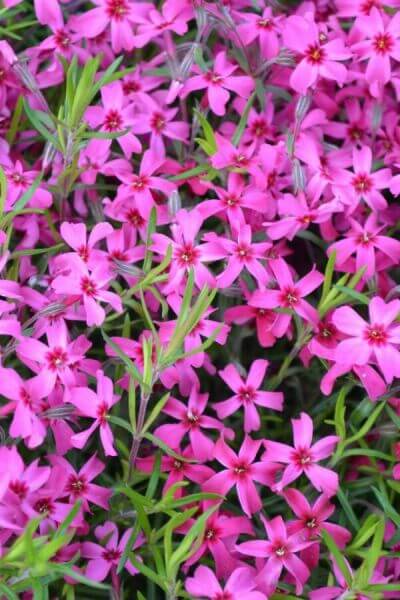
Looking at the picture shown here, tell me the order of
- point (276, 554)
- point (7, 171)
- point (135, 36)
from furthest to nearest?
point (135, 36), point (7, 171), point (276, 554)

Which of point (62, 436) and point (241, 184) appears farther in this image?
point (241, 184)

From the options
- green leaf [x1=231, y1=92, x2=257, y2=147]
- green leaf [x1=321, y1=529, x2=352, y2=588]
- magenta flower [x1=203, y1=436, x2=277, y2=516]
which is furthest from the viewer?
green leaf [x1=231, y1=92, x2=257, y2=147]

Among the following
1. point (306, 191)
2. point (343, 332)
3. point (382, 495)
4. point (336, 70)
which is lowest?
point (382, 495)

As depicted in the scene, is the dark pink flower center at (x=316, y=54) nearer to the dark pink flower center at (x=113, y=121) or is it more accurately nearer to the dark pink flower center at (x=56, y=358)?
the dark pink flower center at (x=113, y=121)

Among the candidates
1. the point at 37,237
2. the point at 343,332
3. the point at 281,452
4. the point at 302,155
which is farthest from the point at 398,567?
the point at 37,237

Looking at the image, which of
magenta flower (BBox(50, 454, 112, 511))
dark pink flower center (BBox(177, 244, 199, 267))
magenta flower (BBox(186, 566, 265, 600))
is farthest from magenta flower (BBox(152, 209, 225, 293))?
magenta flower (BBox(186, 566, 265, 600))

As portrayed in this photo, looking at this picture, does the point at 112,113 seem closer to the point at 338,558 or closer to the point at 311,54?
the point at 311,54

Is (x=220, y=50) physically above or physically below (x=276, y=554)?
above

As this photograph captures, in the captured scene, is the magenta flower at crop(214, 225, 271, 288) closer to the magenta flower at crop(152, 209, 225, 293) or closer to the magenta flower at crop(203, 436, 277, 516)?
the magenta flower at crop(152, 209, 225, 293)

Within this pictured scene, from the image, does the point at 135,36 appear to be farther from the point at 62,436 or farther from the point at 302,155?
the point at 62,436
